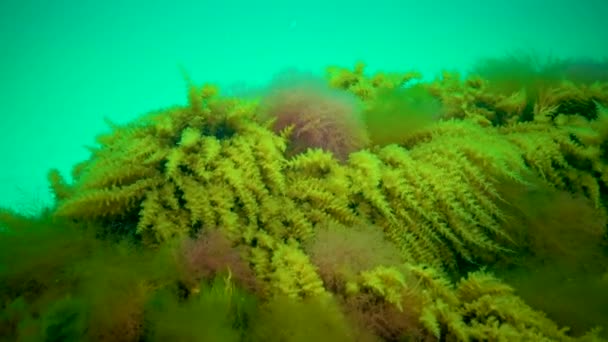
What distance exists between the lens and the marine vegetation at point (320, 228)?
2209mm

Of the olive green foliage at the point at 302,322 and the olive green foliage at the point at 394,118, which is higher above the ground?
the olive green foliage at the point at 394,118

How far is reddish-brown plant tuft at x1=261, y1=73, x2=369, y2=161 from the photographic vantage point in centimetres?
324

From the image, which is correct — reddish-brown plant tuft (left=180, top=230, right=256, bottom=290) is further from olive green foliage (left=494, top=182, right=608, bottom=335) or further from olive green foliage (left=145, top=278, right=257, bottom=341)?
olive green foliage (left=494, top=182, right=608, bottom=335)

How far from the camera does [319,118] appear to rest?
3.22 metres

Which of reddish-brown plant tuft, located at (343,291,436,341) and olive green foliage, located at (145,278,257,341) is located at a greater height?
olive green foliage, located at (145,278,257,341)

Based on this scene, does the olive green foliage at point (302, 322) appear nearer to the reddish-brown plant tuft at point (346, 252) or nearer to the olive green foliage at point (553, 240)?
the reddish-brown plant tuft at point (346, 252)

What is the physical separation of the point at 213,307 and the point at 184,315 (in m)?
0.14

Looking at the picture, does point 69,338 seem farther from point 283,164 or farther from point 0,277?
point 283,164

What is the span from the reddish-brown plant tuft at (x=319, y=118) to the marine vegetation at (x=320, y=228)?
0.02 metres

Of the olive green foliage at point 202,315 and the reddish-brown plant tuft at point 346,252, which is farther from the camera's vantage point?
the reddish-brown plant tuft at point 346,252

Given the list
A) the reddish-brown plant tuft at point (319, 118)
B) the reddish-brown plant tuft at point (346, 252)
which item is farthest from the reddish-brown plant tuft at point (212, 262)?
the reddish-brown plant tuft at point (319, 118)

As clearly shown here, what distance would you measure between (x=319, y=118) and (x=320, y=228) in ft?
2.88

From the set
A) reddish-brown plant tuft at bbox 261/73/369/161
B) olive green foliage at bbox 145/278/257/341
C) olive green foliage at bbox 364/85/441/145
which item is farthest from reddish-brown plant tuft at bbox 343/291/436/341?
olive green foliage at bbox 364/85/441/145

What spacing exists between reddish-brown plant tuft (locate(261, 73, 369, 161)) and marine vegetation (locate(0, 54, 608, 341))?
2 cm
